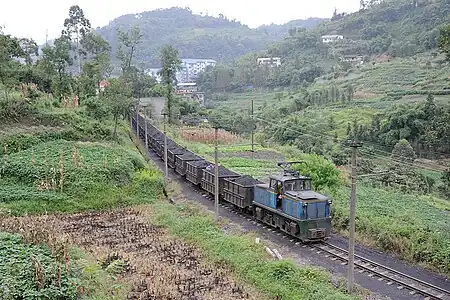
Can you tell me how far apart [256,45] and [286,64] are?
93.6 m

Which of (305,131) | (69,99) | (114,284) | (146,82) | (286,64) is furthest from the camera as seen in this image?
(286,64)

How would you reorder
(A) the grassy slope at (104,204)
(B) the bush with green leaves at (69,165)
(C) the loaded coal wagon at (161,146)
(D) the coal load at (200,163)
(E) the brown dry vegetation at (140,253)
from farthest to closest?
(C) the loaded coal wagon at (161,146) → (D) the coal load at (200,163) → (B) the bush with green leaves at (69,165) → (E) the brown dry vegetation at (140,253) → (A) the grassy slope at (104,204)

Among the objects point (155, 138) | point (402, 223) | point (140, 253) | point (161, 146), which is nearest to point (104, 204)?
point (140, 253)

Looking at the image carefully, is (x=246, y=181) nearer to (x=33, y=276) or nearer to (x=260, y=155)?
(x=33, y=276)

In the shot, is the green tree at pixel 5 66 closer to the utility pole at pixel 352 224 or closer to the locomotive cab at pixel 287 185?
the locomotive cab at pixel 287 185

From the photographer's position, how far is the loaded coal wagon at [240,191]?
23.4 metres

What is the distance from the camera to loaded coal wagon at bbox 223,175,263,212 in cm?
2342

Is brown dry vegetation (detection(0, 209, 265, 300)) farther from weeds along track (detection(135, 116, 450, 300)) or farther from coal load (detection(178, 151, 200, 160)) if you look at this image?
coal load (detection(178, 151, 200, 160))

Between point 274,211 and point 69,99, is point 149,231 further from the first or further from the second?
point 69,99

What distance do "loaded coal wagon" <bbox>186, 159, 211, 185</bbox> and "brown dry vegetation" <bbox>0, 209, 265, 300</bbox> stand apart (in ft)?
22.6

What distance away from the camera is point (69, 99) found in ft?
135

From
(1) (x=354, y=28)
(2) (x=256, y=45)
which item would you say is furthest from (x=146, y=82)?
(2) (x=256, y=45)

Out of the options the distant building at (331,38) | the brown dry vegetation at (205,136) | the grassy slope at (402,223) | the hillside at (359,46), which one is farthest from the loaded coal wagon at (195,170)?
the distant building at (331,38)

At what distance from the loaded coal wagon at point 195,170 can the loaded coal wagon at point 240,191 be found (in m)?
4.36
